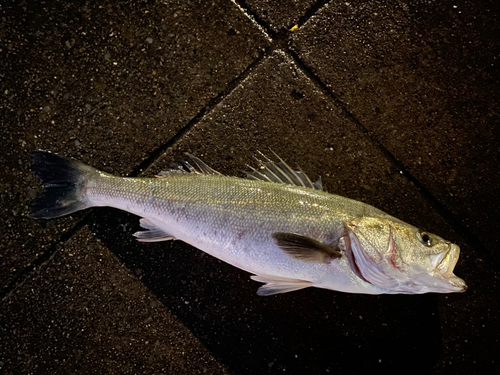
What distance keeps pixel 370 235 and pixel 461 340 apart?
5.00 ft

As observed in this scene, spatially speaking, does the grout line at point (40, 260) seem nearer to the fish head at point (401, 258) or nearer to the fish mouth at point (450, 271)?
the fish head at point (401, 258)

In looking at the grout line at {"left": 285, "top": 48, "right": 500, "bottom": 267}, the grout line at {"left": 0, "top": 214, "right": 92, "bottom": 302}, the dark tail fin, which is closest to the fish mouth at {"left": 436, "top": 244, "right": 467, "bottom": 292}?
the grout line at {"left": 285, "top": 48, "right": 500, "bottom": 267}

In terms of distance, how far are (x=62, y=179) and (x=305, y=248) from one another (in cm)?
205

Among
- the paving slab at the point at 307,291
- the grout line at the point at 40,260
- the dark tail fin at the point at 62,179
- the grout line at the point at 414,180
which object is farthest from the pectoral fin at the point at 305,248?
the grout line at the point at 40,260

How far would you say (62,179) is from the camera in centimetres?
267

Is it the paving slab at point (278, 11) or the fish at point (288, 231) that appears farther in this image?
the paving slab at point (278, 11)

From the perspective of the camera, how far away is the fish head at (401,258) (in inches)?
89.5

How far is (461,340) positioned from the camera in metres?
2.85

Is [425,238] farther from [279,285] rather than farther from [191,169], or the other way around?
[191,169]

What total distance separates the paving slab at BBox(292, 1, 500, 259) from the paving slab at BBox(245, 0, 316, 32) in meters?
0.14

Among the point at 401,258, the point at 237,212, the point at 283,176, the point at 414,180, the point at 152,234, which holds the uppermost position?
the point at 414,180

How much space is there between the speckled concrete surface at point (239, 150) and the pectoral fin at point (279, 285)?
419 mm

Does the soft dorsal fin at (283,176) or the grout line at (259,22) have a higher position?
the grout line at (259,22)

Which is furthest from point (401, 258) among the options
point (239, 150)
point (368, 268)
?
point (239, 150)
